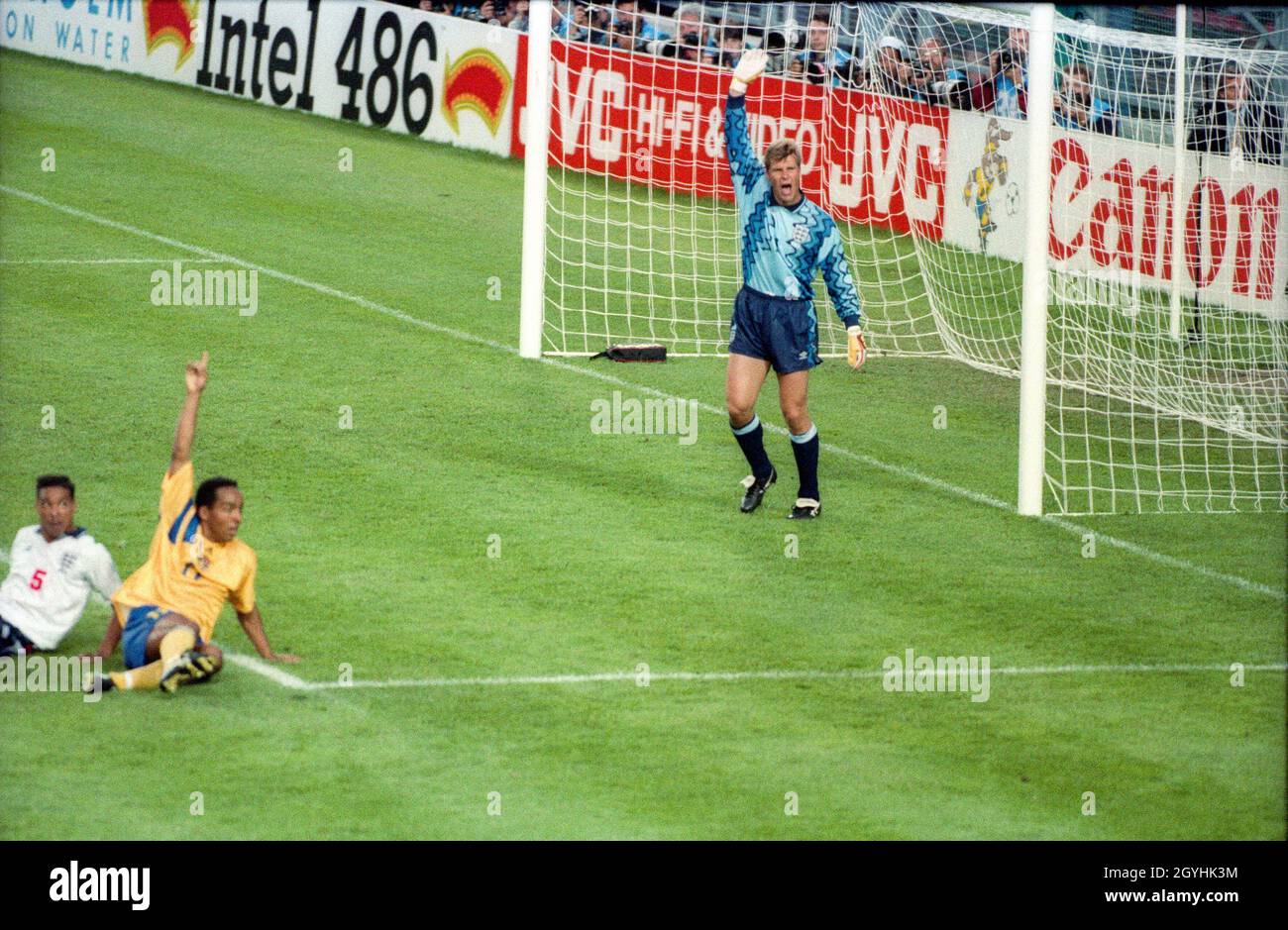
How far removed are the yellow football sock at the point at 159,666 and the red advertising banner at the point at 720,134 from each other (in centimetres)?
1115

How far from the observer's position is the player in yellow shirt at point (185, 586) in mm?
8242

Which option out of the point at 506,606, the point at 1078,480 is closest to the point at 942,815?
the point at 506,606

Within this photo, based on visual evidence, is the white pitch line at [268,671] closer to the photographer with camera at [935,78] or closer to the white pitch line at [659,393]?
the white pitch line at [659,393]

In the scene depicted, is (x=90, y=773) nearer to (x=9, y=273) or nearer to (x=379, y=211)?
(x=9, y=273)

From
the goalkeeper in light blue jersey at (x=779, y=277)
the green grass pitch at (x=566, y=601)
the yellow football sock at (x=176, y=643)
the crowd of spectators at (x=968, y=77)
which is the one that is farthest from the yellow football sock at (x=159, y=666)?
the crowd of spectators at (x=968, y=77)

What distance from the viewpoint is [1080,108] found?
1596cm

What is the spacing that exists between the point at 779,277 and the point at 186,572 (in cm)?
418

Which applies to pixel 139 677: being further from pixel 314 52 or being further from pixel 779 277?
pixel 314 52

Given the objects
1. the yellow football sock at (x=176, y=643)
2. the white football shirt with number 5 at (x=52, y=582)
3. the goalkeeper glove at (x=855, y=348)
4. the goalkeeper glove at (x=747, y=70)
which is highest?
the goalkeeper glove at (x=747, y=70)

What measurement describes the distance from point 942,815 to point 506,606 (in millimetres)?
3010

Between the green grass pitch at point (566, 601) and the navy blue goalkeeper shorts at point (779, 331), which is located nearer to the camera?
the green grass pitch at point (566, 601)

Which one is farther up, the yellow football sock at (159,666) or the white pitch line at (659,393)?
the white pitch line at (659,393)

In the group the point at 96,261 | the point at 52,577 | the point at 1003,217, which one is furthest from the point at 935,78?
the point at 52,577

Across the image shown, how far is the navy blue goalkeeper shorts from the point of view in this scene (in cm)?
1110
